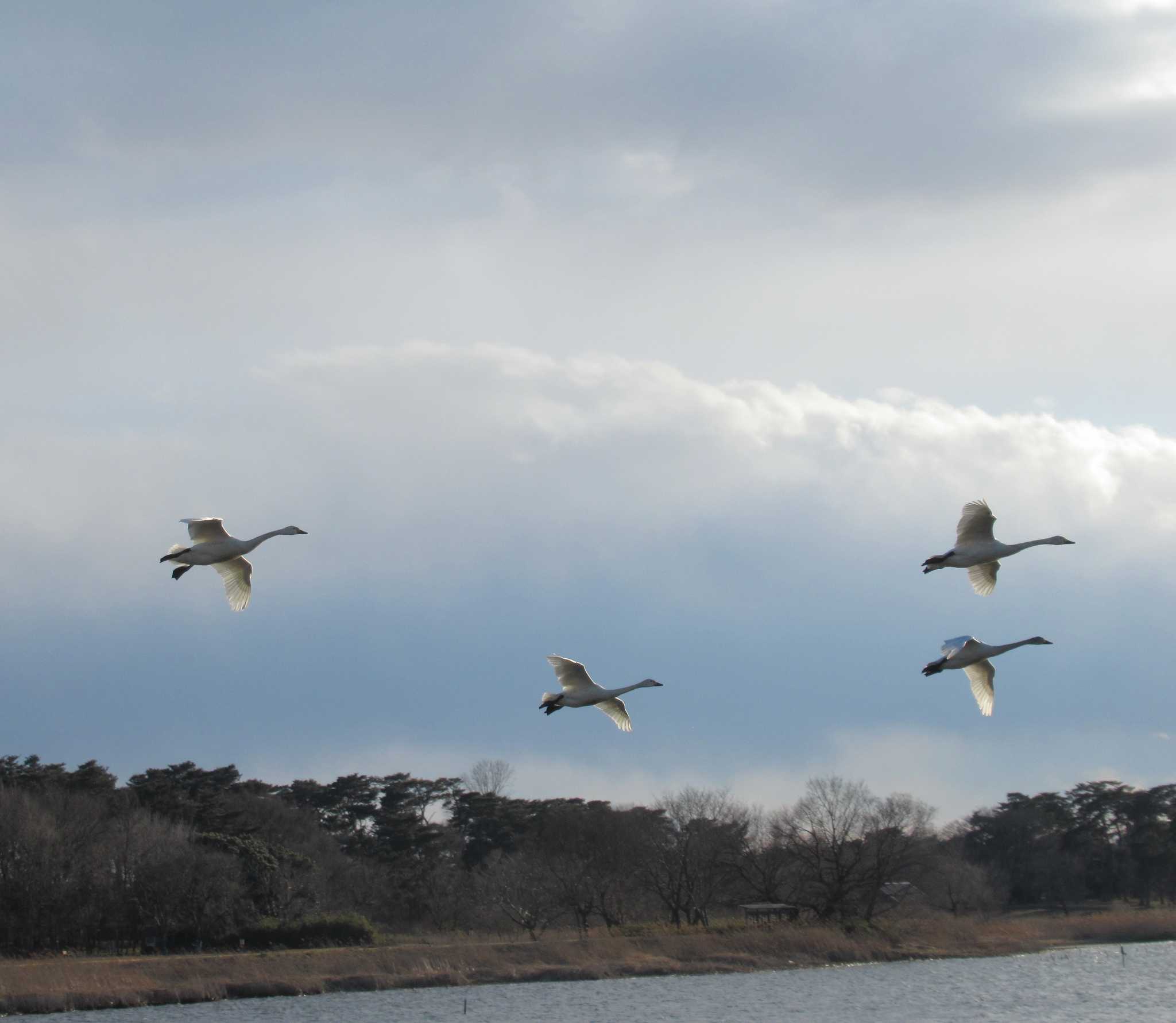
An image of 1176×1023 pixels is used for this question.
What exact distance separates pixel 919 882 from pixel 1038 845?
5264 centimetres

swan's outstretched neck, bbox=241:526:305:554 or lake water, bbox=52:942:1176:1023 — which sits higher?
swan's outstretched neck, bbox=241:526:305:554

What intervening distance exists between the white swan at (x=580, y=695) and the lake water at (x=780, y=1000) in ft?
91.8

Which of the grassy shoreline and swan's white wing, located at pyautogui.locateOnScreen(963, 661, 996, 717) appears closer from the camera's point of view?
swan's white wing, located at pyautogui.locateOnScreen(963, 661, 996, 717)

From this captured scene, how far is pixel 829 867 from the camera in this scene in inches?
3639

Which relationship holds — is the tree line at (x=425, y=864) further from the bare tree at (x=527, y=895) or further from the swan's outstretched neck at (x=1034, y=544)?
the swan's outstretched neck at (x=1034, y=544)

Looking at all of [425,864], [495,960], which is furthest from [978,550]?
[425,864]

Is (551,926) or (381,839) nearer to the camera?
(551,926)

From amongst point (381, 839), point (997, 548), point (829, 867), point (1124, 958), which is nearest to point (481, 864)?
point (381, 839)

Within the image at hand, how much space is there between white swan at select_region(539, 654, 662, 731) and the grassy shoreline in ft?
121

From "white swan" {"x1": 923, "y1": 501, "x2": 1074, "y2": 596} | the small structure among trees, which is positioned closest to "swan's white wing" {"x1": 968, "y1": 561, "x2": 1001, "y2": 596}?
"white swan" {"x1": 923, "y1": 501, "x2": 1074, "y2": 596}

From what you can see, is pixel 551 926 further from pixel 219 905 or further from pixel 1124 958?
pixel 1124 958

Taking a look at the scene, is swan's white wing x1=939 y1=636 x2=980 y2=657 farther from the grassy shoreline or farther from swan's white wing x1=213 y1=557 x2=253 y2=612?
the grassy shoreline

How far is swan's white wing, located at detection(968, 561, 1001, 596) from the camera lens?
28031mm

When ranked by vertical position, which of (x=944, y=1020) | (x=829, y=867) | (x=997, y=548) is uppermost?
(x=997, y=548)
